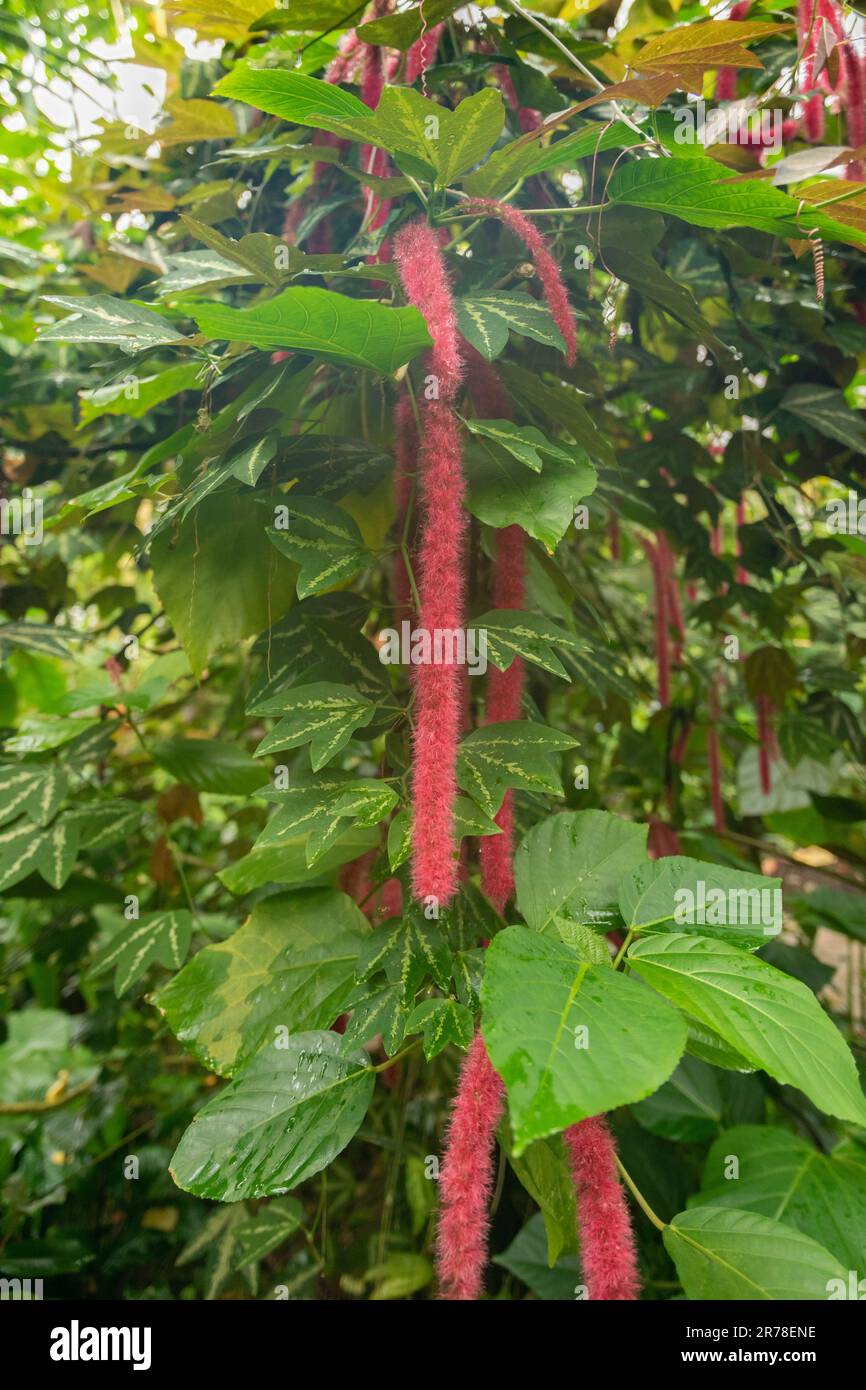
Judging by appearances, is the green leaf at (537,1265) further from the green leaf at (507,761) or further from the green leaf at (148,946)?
the green leaf at (507,761)

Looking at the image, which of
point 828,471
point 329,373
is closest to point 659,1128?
point 828,471

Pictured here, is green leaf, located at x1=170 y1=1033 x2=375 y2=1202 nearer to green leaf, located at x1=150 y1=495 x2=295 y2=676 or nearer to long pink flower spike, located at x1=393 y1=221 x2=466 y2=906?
long pink flower spike, located at x1=393 y1=221 x2=466 y2=906

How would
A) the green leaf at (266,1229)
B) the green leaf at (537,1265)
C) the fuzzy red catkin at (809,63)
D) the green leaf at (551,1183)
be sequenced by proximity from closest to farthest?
the green leaf at (551,1183), the fuzzy red catkin at (809,63), the green leaf at (266,1229), the green leaf at (537,1265)

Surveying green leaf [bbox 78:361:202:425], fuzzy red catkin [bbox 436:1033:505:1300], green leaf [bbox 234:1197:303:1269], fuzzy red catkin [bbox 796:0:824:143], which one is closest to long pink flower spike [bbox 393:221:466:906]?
fuzzy red catkin [bbox 436:1033:505:1300]

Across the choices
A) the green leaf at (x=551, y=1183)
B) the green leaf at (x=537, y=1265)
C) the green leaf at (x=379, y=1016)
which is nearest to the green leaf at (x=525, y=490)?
the green leaf at (x=379, y=1016)

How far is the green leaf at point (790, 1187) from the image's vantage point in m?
0.86

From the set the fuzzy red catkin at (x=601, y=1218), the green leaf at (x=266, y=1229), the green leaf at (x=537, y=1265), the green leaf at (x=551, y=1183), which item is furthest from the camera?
the green leaf at (x=537, y=1265)

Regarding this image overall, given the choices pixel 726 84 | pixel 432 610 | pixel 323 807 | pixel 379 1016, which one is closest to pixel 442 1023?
pixel 379 1016

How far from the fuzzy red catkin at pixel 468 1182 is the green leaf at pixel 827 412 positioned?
31.6 inches

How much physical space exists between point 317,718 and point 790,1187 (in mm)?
734

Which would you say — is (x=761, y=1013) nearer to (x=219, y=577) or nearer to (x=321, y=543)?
(x=321, y=543)

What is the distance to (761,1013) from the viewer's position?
0.50 metres

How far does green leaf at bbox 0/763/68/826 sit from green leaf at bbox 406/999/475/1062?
57 cm
